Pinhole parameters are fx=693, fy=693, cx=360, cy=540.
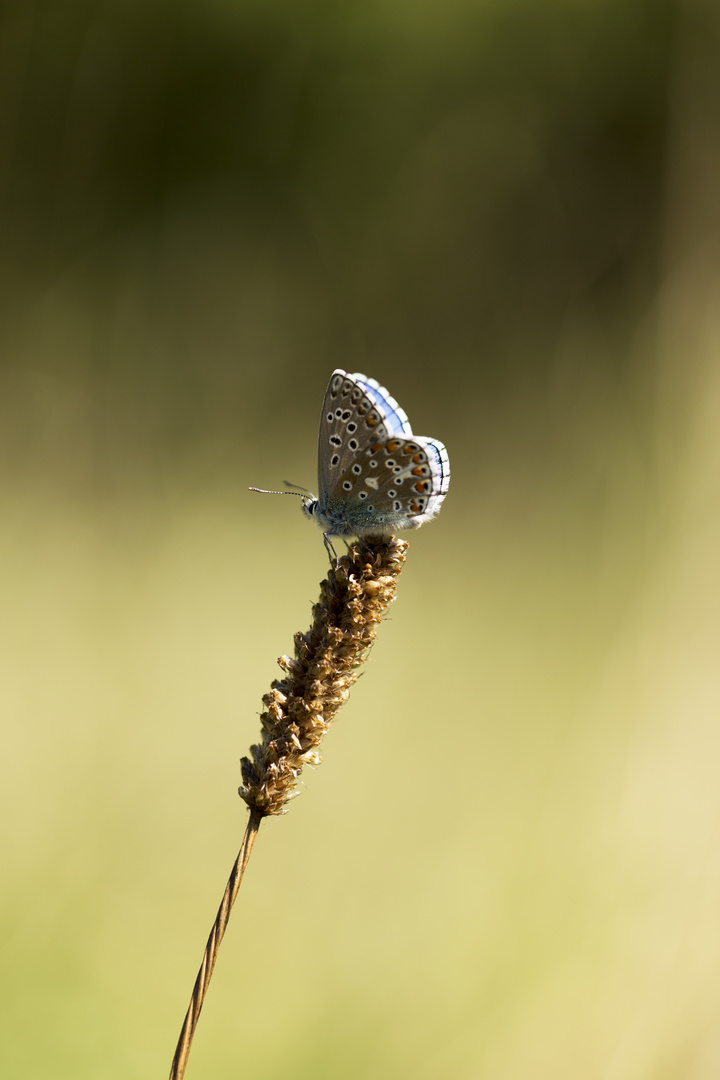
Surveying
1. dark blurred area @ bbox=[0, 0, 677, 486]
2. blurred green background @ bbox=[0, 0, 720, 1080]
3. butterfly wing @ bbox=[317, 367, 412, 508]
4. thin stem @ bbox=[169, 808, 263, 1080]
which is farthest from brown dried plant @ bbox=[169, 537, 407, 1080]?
dark blurred area @ bbox=[0, 0, 677, 486]

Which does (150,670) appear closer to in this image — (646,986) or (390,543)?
(646,986)

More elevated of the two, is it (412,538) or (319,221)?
(319,221)

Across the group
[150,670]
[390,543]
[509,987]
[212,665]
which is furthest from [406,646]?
[390,543]

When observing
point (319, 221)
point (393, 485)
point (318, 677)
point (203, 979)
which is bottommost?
point (203, 979)

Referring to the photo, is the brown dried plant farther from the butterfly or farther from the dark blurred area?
the dark blurred area

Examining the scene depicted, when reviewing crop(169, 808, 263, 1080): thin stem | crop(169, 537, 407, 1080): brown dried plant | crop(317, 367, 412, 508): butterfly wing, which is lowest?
crop(169, 808, 263, 1080): thin stem

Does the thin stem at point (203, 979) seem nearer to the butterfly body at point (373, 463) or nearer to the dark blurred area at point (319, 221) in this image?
the butterfly body at point (373, 463)

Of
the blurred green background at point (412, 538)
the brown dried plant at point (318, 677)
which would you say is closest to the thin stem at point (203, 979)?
the brown dried plant at point (318, 677)

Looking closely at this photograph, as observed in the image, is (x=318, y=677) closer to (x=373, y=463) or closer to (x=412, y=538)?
(x=373, y=463)

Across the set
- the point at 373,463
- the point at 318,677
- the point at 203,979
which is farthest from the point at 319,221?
the point at 203,979
